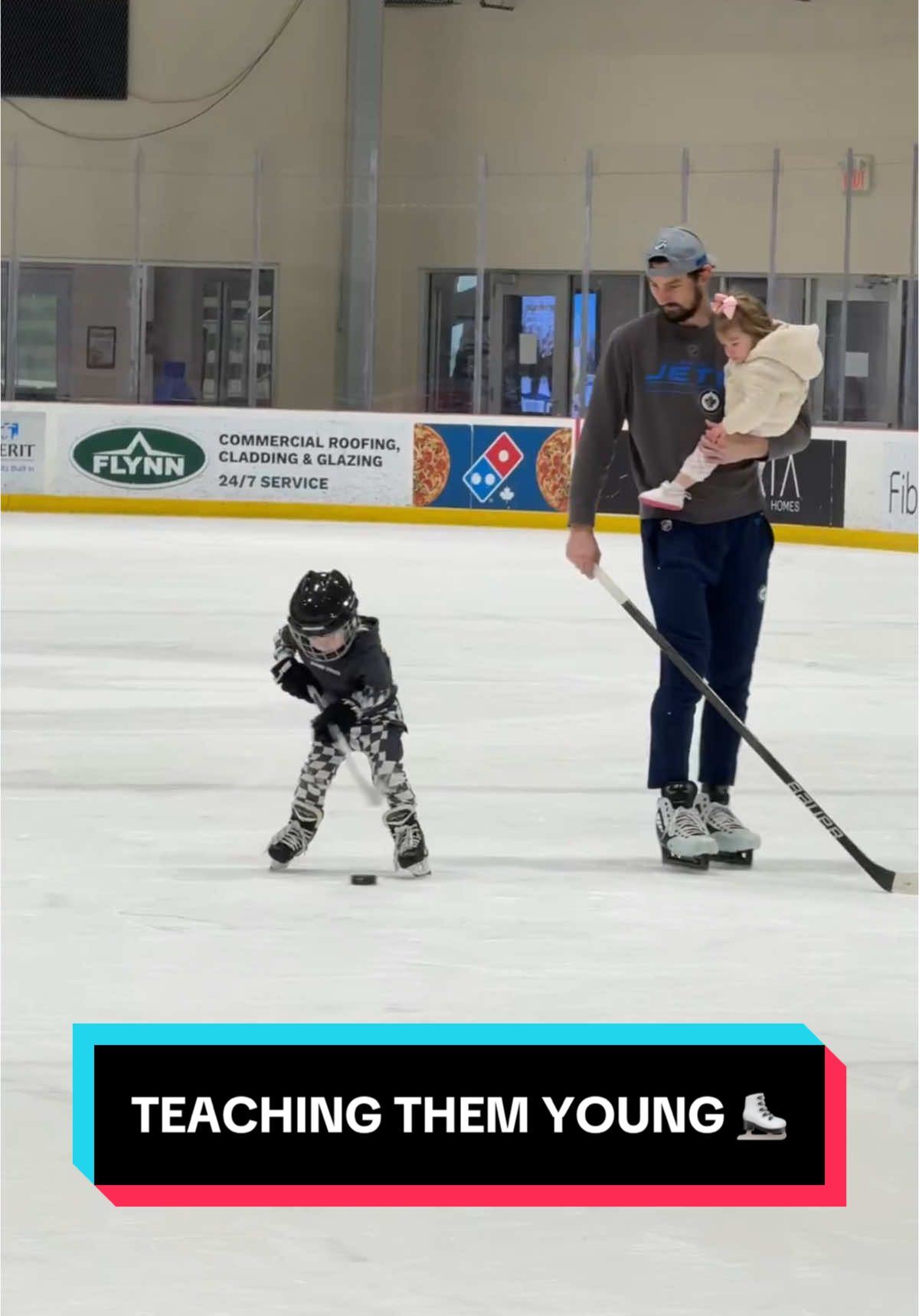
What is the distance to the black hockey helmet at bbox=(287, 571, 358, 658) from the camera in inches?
158

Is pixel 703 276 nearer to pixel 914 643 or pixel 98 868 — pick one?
pixel 98 868

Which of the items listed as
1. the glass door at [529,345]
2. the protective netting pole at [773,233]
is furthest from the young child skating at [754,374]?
the glass door at [529,345]

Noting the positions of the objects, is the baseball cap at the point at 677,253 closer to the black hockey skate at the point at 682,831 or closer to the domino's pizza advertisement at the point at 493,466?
the black hockey skate at the point at 682,831

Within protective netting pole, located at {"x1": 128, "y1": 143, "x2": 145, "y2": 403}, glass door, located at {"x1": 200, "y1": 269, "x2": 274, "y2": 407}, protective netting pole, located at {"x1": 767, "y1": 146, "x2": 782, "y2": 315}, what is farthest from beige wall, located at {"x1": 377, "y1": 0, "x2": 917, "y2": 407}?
protective netting pole, located at {"x1": 128, "y1": 143, "x2": 145, "y2": 403}

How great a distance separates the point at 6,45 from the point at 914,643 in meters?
14.6

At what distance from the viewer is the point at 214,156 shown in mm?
20516

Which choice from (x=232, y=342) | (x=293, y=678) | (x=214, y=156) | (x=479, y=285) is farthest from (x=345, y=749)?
(x=214, y=156)

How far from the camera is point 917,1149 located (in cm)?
278

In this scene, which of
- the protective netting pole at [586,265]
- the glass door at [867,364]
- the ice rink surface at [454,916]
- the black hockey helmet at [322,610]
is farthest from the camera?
the protective netting pole at [586,265]

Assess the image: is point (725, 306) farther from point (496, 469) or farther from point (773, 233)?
point (773, 233)

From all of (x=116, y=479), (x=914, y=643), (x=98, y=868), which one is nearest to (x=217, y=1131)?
(x=98, y=868)

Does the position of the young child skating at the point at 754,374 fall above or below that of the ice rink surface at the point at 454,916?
above

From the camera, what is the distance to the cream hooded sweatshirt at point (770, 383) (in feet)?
14.3

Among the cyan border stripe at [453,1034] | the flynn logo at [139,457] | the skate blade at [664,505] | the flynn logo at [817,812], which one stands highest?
the flynn logo at [139,457]
